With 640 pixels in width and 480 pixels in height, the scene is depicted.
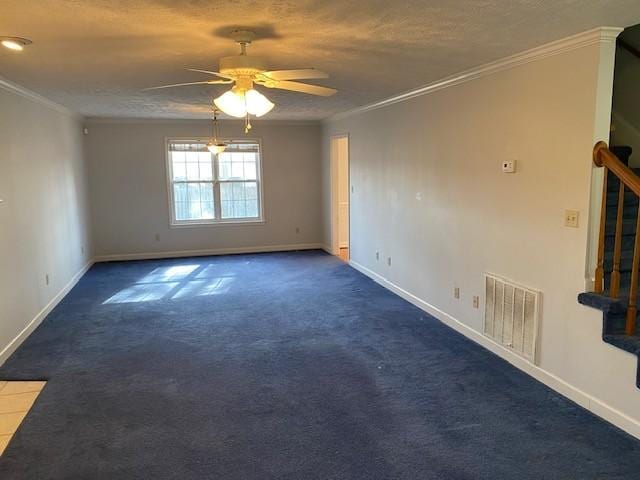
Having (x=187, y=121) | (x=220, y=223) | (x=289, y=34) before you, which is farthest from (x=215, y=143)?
(x=289, y=34)

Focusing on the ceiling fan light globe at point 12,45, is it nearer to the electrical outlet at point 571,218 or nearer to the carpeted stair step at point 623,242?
Answer: the electrical outlet at point 571,218

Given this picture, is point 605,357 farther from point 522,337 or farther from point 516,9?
point 516,9

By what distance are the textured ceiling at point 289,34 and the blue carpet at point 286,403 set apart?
229 centimetres

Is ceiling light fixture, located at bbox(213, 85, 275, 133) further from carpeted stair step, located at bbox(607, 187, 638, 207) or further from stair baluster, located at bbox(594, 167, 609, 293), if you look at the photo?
carpeted stair step, located at bbox(607, 187, 638, 207)

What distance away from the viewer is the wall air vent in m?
3.38

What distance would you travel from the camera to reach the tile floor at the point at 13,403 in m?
2.78

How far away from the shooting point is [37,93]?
4.74m

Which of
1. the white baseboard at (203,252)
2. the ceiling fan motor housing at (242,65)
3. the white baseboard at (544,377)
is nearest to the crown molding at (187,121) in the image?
the white baseboard at (203,252)

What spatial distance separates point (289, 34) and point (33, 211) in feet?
11.3

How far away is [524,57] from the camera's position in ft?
10.7

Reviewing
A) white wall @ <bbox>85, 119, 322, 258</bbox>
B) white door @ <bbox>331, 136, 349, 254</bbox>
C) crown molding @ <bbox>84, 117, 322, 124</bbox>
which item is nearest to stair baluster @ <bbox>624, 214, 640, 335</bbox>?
white door @ <bbox>331, 136, 349, 254</bbox>

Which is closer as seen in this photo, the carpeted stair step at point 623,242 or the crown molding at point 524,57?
the crown molding at point 524,57

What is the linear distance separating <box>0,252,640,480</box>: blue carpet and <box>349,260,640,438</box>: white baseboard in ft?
0.24

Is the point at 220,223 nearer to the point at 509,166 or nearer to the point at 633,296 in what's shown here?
the point at 509,166
